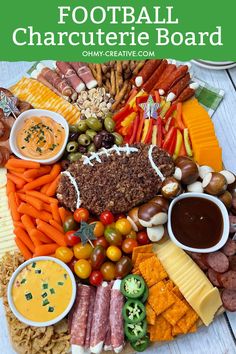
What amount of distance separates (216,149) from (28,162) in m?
1.52

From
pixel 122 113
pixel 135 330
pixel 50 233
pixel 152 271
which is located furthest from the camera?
pixel 122 113

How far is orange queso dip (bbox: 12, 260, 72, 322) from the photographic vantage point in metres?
3.00

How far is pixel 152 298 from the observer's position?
118 inches

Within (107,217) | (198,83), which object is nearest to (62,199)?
(107,217)

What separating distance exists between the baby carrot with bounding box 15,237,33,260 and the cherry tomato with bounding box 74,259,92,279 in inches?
14.5

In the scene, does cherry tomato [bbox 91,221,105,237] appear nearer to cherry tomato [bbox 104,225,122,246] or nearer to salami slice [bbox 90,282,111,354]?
cherry tomato [bbox 104,225,122,246]

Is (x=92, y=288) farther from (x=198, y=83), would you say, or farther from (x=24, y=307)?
(x=198, y=83)

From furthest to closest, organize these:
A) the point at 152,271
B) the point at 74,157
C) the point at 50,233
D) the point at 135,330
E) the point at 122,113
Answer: the point at 122,113 → the point at 74,157 → the point at 50,233 → the point at 152,271 → the point at 135,330

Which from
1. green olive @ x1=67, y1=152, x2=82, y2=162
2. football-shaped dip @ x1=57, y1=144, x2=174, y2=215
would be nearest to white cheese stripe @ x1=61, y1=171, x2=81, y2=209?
football-shaped dip @ x1=57, y1=144, x2=174, y2=215

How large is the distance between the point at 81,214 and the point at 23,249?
1.63ft

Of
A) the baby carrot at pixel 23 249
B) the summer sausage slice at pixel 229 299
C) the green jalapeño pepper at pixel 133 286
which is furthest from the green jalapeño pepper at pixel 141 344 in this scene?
the baby carrot at pixel 23 249

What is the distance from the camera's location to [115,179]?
3.35m

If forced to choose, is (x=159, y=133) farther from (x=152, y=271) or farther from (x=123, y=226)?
(x=152, y=271)

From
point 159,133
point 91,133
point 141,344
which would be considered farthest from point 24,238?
point 159,133
